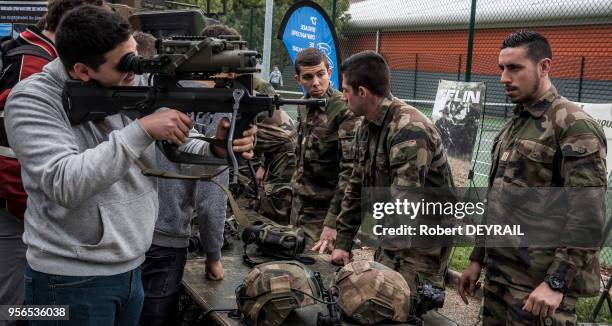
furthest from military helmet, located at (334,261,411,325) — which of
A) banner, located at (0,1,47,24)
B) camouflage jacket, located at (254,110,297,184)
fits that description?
banner, located at (0,1,47,24)

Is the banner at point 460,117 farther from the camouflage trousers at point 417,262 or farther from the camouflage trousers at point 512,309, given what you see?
the camouflage trousers at point 512,309

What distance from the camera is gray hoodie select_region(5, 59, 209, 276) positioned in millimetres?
1837

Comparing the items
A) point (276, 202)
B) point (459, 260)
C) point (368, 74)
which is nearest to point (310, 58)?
point (368, 74)

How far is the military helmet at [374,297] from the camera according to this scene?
102 inches

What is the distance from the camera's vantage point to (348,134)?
4094 mm

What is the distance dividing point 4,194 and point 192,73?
1.27 meters

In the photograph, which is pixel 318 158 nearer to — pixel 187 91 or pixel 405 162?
pixel 405 162

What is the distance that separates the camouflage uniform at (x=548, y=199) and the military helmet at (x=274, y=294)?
36.3 inches

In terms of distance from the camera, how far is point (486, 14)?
13141mm

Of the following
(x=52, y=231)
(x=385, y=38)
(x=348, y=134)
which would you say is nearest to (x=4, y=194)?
(x=52, y=231)

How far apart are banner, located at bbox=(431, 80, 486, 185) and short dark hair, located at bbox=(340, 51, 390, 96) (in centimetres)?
249

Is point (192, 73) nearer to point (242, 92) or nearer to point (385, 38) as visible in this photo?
point (242, 92)

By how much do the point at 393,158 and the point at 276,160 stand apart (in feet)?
7.00

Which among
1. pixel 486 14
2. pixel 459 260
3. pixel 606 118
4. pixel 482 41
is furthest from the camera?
pixel 482 41
